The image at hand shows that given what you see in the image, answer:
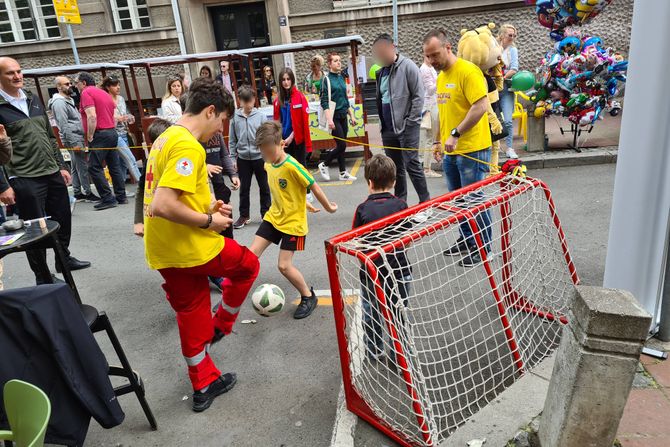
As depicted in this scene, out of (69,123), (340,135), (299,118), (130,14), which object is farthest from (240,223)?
(130,14)

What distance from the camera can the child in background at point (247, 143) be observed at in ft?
19.9

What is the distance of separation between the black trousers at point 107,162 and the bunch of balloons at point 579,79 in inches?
269

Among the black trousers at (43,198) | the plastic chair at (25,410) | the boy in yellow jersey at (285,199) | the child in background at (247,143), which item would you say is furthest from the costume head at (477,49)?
the plastic chair at (25,410)

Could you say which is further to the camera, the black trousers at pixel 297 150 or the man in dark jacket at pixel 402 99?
the black trousers at pixel 297 150

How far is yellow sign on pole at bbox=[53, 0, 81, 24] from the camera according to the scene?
1161 centimetres

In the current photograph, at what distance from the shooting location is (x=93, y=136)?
805 cm

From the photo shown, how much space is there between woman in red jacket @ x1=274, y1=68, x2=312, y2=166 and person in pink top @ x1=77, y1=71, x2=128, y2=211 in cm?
308

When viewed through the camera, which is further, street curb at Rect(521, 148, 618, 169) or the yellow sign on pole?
the yellow sign on pole

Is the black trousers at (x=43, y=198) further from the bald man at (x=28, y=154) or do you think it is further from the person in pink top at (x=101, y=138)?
the person in pink top at (x=101, y=138)

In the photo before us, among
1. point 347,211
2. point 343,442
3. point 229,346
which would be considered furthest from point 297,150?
point 343,442

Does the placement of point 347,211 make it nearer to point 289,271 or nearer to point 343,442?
point 289,271

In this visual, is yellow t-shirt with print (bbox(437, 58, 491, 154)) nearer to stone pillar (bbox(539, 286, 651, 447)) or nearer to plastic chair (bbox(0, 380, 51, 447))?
stone pillar (bbox(539, 286, 651, 447))

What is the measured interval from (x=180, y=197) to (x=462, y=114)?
113 inches

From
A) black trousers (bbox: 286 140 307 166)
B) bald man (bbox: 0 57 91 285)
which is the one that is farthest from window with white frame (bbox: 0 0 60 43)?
bald man (bbox: 0 57 91 285)
